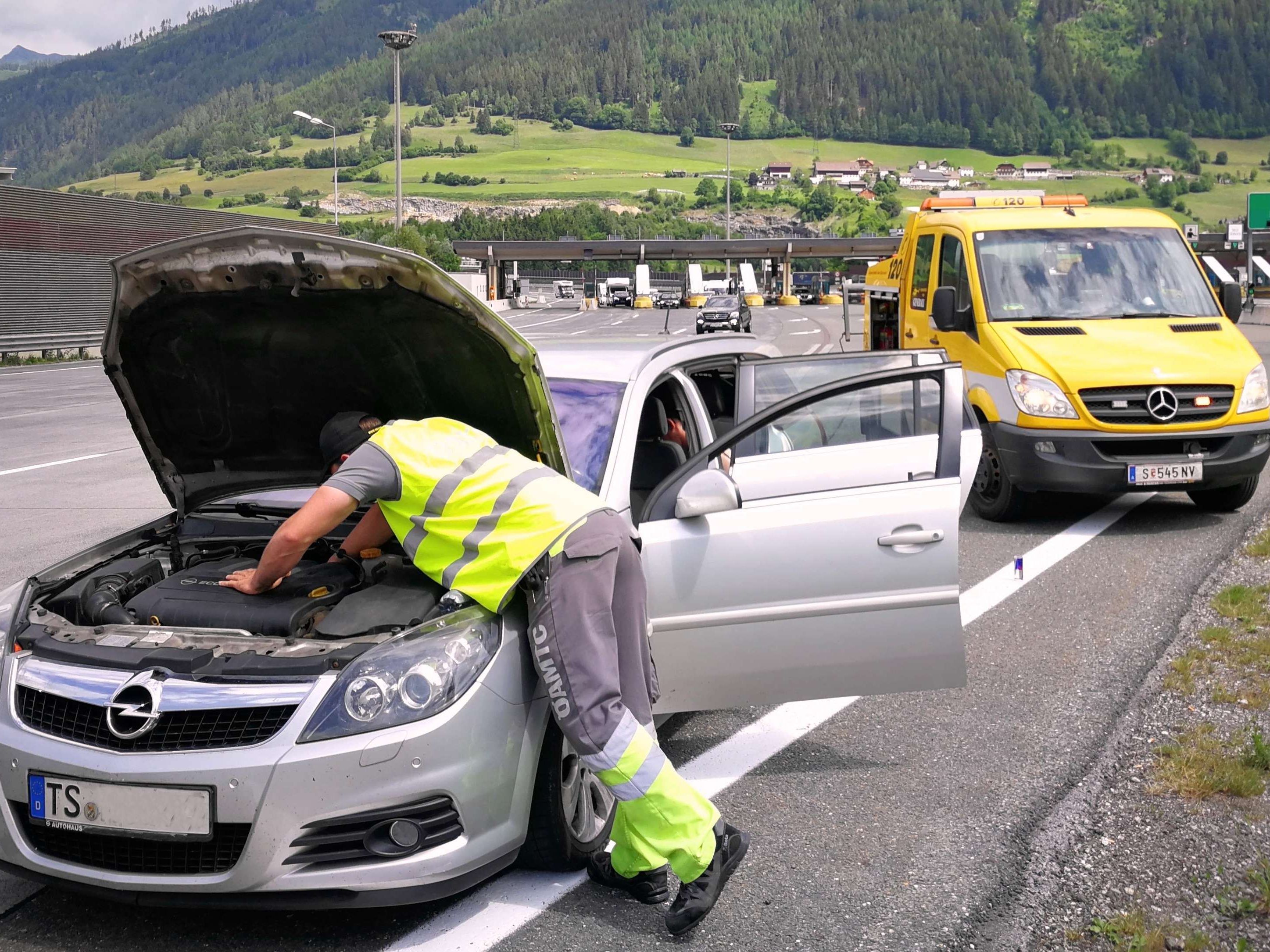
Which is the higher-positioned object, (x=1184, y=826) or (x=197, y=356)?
(x=197, y=356)

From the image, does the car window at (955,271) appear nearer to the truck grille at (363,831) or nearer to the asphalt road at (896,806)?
the asphalt road at (896,806)

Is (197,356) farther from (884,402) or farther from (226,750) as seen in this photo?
(884,402)

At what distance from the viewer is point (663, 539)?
4457 millimetres

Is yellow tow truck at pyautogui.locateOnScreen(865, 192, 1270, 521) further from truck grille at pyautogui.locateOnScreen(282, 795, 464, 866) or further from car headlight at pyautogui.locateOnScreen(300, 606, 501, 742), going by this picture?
truck grille at pyautogui.locateOnScreen(282, 795, 464, 866)

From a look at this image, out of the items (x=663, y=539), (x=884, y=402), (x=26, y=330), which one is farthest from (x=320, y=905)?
(x=26, y=330)

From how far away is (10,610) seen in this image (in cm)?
407

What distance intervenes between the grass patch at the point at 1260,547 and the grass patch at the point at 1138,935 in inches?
210

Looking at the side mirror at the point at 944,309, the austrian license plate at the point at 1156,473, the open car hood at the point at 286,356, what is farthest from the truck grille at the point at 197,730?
the side mirror at the point at 944,309

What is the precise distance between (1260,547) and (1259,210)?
6294 centimetres

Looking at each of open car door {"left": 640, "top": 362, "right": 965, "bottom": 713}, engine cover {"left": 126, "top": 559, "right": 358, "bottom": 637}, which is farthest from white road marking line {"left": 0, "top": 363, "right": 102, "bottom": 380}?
open car door {"left": 640, "top": 362, "right": 965, "bottom": 713}

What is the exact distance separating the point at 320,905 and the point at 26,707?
92 centimetres

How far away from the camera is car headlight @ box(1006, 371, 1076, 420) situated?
9250 millimetres

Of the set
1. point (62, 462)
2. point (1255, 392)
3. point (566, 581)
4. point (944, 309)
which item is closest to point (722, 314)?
point (62, 462)

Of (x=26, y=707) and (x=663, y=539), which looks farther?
(x=663, y=539)
